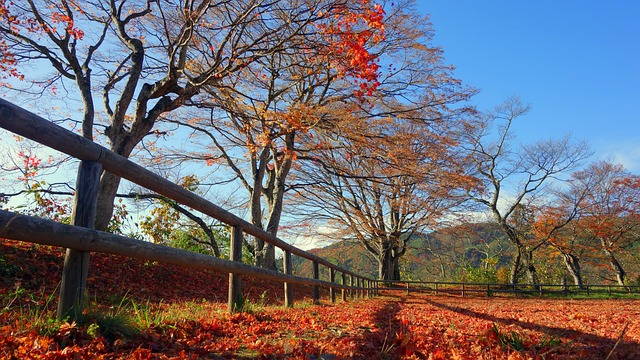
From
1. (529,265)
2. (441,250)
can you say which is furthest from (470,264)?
(529,265)

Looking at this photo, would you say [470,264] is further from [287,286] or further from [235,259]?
[235,259]

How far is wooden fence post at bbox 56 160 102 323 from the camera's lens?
99.0 inches

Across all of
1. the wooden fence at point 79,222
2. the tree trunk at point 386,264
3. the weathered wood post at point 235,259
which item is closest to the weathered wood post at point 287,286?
the weathered wood post at point 235,259

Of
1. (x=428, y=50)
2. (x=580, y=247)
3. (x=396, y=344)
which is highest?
(x=428, y=50)

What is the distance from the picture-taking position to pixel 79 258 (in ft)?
8.40

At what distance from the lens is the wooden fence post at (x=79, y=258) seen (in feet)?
8.25

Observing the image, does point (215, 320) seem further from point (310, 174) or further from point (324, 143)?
point (310, 174)

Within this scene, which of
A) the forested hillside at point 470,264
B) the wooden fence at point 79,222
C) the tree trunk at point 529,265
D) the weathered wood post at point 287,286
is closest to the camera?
the wooden fence at point 79,222

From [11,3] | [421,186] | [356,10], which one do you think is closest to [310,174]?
[421,186]

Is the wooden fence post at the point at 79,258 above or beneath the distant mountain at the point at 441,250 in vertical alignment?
beneath

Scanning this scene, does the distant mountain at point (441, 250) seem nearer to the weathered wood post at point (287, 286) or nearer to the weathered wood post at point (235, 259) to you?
the weathered wood post at point (287, 286)

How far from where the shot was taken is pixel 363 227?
2448 centimetres

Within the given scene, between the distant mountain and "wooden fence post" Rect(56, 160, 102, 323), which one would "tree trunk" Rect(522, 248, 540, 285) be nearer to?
the distant mountain

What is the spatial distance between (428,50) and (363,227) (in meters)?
12.7
